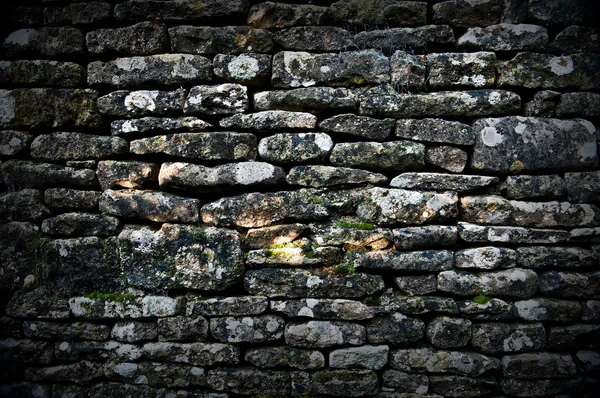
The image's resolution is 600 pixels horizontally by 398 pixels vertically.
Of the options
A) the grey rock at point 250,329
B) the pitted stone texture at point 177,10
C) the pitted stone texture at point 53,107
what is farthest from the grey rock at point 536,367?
the pitted stone texture at point 53,107

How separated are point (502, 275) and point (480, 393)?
A: 933mm

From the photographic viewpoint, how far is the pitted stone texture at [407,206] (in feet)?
8.23

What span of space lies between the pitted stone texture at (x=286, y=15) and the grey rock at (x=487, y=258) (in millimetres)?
2170

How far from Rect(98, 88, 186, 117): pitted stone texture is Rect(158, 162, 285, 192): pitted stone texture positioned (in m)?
0.47

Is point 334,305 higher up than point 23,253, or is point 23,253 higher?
point 23,253

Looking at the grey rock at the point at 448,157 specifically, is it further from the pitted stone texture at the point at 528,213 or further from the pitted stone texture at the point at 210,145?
the pitted stone texture at the point at 210,145

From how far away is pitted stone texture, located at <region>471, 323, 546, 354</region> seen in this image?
99.0 inches

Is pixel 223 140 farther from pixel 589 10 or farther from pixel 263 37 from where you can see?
pixel 589 10

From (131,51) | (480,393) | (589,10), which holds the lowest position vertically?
(480,393)

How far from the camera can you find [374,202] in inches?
99.3

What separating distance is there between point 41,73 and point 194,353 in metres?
2.64

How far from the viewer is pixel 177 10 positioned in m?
2.62

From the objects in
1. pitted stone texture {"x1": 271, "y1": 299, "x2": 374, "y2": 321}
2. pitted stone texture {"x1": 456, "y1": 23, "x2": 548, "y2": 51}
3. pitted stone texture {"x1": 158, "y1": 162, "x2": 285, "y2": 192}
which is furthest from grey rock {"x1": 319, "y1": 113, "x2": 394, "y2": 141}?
pitted stone texture {"x1": 271, "y1": 299, "x2": 374, "y2": 321}

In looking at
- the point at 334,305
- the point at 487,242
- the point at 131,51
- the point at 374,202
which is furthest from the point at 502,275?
the point at 131,51
